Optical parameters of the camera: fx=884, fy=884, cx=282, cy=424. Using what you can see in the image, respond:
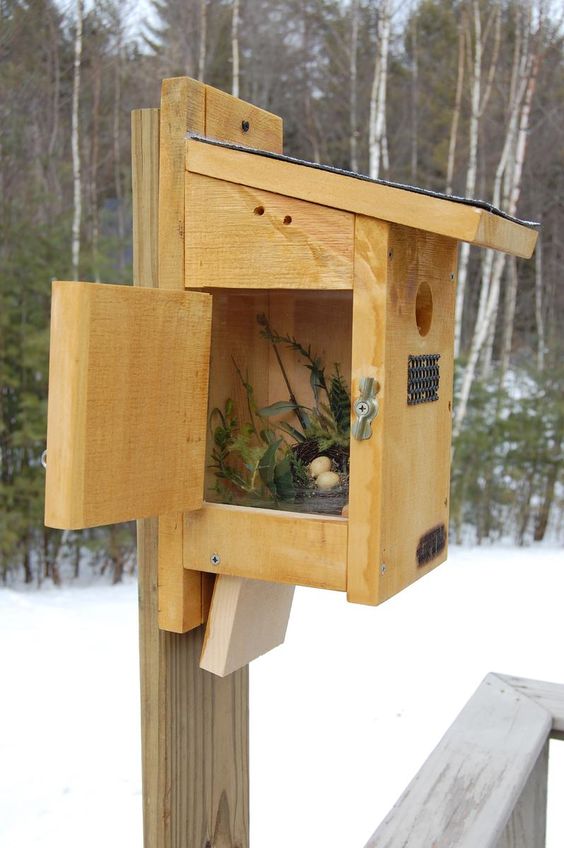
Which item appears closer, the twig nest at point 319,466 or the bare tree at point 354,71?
the twig nest at point 319,466

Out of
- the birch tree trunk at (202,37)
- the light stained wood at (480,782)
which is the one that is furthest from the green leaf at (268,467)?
the birch tree trunk at (202,37)

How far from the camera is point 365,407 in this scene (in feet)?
3.35

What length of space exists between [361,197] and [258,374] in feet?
1.10

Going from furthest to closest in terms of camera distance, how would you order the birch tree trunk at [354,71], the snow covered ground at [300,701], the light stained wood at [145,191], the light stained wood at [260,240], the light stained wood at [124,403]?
1. the birch tree trunk at [354,71]
2. the snow covered ground at [300,701]
3. the light stained wood at [145,191]
4. the light stained wood at [260,240]
5. the light stained wood at [124,403]

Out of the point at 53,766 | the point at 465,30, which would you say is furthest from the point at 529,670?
the point at 465,30

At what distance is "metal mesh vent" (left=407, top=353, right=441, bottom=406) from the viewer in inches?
43.9

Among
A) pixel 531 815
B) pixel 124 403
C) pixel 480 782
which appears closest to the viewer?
pixel 124 403

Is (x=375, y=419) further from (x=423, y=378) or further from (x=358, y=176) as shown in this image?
(x=358, y=176)

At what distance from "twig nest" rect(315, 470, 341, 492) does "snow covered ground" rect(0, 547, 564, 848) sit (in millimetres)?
1516

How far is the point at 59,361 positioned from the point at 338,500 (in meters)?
0.40

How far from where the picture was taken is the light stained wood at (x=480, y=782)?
1.26 m

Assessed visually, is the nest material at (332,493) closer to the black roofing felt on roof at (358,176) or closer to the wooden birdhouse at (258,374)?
the wooden birdhouse at (258,374)

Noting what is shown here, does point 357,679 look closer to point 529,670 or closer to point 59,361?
point 529,670

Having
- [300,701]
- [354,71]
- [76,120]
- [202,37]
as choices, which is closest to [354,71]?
[354,71]
